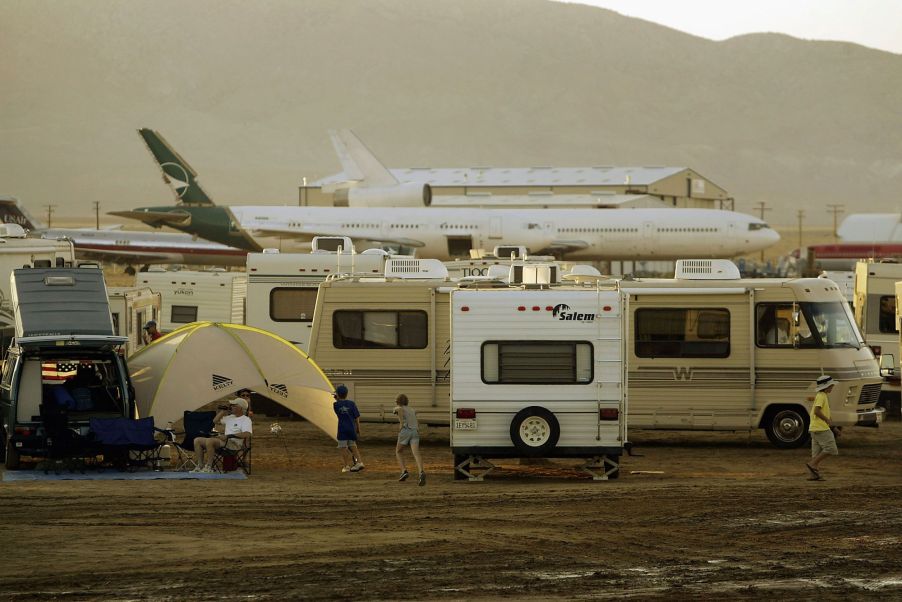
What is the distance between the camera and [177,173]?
6191 centimetres

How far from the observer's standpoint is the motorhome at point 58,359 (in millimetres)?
18141

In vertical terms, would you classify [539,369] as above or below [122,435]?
above

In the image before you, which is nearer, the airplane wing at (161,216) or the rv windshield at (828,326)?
the rv windshield at (828,326)

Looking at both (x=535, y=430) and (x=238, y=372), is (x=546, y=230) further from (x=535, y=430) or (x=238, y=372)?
(x=535, y=430)

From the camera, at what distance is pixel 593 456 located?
57.2 ft

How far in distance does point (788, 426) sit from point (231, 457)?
8345mm

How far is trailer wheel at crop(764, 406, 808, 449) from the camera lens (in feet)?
69.4

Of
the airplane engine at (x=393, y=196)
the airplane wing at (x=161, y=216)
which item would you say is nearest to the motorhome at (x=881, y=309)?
the airplane wing at (x=161, y=216)

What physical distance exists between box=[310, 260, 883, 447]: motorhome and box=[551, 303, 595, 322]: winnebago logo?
3.77m

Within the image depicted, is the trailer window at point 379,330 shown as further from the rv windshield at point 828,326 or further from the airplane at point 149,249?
the airplane at point 149,249

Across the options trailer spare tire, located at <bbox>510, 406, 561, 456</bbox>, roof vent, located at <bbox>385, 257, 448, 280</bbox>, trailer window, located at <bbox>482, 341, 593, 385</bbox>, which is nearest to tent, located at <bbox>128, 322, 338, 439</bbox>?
roof vent, located at <bbox>385, 257, 448, 280</bbox>

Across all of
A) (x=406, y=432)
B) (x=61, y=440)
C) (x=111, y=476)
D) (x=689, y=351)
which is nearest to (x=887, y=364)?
(x=689, y=351)

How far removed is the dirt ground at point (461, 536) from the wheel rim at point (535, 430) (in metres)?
0.56

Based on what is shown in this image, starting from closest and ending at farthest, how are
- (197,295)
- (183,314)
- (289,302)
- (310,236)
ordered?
(289,302)
(197,295)
(183,314)
(310,236)
